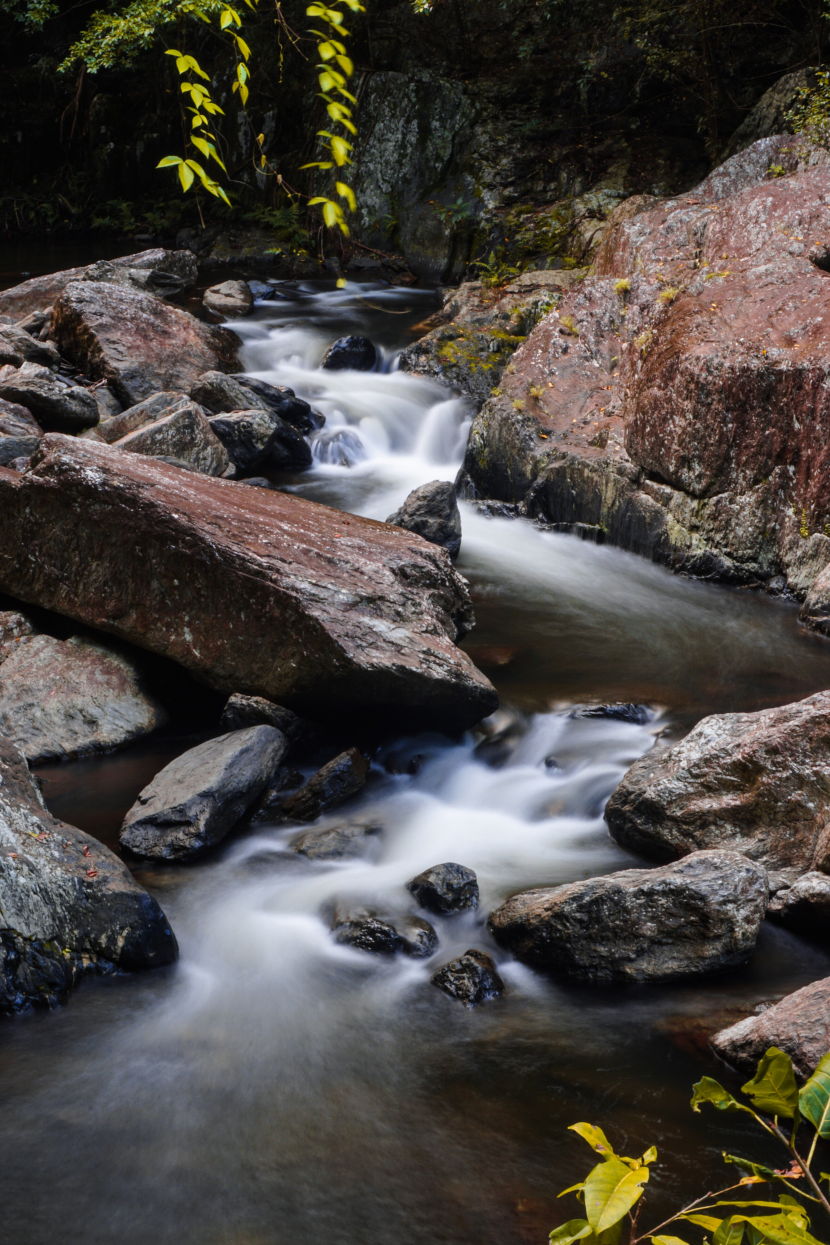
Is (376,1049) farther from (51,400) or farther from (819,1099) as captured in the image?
(51,400)

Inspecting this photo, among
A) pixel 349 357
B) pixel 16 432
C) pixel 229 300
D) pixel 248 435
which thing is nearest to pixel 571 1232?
pixel 16 432

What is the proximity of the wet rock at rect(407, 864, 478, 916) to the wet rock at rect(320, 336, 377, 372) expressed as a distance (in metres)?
9.45

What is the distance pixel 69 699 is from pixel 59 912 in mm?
2148

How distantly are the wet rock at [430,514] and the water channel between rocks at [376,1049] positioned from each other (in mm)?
2302

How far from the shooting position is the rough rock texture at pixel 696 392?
7641 millimetres

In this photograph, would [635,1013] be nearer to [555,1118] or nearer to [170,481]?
[555,1118]

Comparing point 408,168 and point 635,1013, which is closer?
point 635,1013

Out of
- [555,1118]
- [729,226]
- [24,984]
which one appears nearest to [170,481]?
[24,984]

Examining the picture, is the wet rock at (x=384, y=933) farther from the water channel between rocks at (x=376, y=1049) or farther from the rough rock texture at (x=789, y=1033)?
the rough rock texture at (x=789, y=1033)

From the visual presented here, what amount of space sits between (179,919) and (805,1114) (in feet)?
11.4

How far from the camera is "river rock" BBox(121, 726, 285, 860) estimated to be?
4.51 meters

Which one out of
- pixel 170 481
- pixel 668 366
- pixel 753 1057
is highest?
pixel 668 366

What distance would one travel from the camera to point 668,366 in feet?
27.3

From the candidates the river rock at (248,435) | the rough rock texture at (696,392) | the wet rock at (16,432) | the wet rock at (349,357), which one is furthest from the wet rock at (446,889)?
the wet rock at (349,357)
